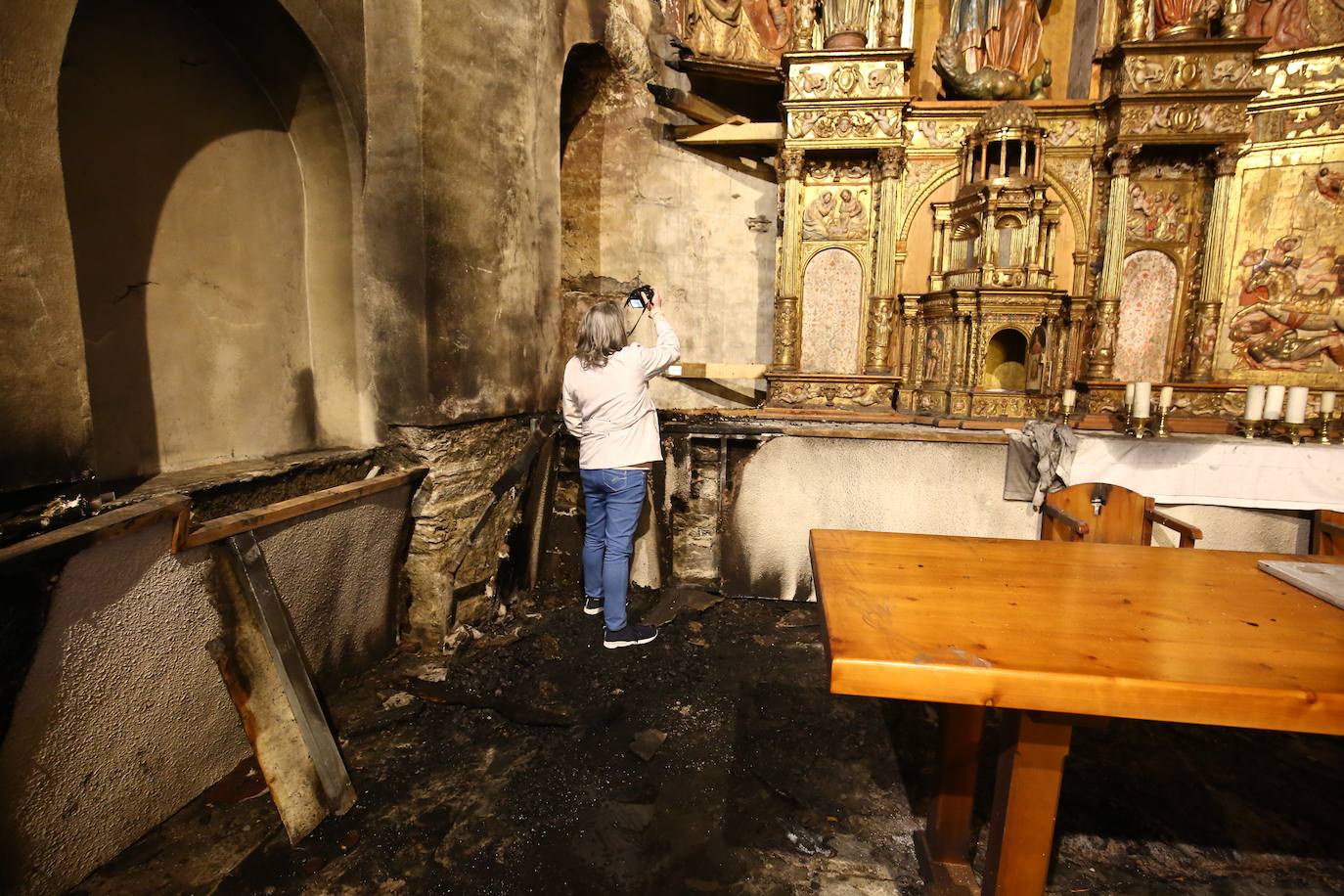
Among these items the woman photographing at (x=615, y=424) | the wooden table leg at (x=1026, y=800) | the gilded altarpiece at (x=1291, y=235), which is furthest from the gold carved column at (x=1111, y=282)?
the wooden table leg at (x=1026, y=800)

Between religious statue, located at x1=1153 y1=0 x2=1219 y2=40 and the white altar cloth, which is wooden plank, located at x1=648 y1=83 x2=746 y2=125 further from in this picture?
the white altar cloth

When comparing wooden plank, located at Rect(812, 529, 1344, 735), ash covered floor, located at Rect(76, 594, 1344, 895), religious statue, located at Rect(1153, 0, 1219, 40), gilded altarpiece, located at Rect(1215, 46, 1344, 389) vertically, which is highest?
religious statue, located at Rect(1153, 0, 1219, 40)

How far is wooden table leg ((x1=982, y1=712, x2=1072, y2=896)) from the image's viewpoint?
149cm

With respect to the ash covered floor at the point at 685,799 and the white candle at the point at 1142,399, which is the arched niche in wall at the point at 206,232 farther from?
the white candle at the point at 1142,399

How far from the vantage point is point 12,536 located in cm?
175

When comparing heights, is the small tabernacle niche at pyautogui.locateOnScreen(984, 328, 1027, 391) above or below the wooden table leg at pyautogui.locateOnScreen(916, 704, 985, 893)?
above

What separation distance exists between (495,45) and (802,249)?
3.27m

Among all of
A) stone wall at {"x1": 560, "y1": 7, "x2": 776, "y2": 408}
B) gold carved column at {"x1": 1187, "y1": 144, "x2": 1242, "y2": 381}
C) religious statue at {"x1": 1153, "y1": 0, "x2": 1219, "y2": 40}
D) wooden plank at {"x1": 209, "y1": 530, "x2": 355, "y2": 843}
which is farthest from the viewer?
stone wall at {"x1": 560, "y1": 7, "x2": 776, "y2": 408}

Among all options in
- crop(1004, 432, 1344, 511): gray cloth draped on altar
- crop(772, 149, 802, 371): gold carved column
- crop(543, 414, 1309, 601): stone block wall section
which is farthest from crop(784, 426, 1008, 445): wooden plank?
crop(772, 149, 802, 371): gold carved column

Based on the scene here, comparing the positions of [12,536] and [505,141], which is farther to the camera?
[505,141]

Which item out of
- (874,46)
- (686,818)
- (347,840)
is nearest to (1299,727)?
(686,818)

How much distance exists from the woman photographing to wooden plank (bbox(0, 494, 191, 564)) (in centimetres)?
195

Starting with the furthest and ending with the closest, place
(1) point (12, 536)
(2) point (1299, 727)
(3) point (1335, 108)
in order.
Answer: (3) point (1335, 108) → (1) point (12, 536) → (2) point (1299, 727)

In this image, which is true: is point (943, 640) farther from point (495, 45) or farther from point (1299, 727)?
point (495, 45)
